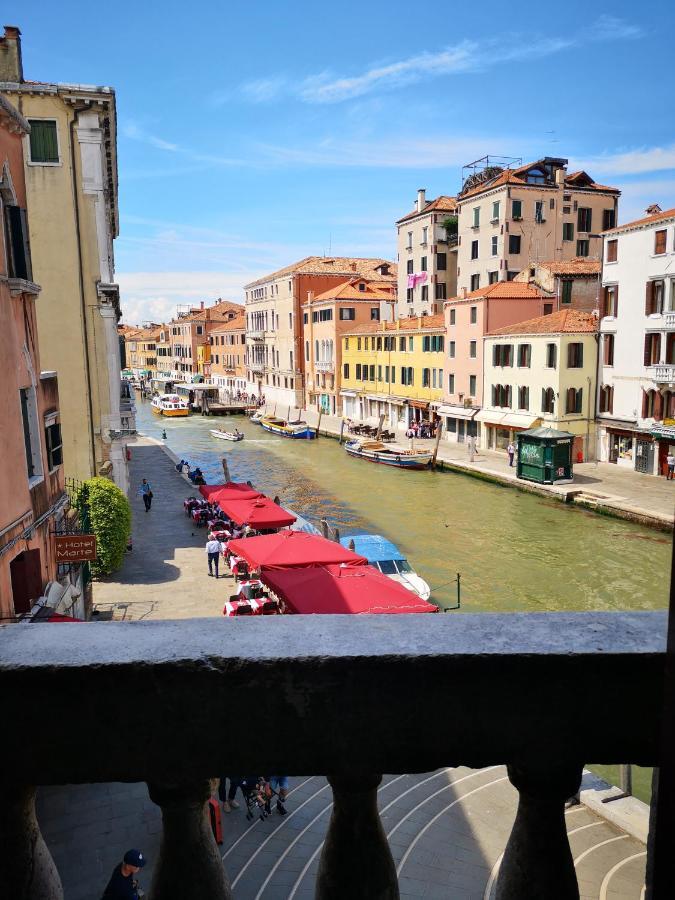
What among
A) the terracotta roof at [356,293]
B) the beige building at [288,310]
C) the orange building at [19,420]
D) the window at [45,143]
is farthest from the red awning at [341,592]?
the beige building at [288,310]

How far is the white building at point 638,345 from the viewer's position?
2830 centimetres

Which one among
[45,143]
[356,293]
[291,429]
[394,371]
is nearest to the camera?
[45,143]

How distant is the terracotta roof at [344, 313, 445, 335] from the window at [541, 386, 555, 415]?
1060cm

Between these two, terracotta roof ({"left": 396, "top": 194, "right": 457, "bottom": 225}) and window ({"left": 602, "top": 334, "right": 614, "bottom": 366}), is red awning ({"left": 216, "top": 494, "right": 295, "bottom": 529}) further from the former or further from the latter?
terracotta roof ({"left": 396, "top": 194, "right": 457, "bottom": 225})

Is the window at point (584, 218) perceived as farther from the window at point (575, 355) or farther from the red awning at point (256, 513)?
the red awning at point (256, 513)

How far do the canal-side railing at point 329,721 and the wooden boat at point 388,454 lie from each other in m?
34.8

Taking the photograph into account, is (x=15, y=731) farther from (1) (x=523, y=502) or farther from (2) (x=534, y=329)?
(2) (x=534, y=329)

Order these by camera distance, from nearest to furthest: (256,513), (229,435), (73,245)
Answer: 1. (73,245)
2. (256,513)
3. (229,435)

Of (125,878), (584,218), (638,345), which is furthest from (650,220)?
(125,878)

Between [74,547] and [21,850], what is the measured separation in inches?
423

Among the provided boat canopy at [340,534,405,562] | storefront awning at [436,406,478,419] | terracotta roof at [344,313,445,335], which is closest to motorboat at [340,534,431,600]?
boat canopy at [340,534,405,562]

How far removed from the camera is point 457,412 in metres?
40.4

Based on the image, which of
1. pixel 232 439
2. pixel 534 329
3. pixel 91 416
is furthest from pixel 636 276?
pixel 232 439

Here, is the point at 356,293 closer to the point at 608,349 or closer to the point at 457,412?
the point at 457,412
